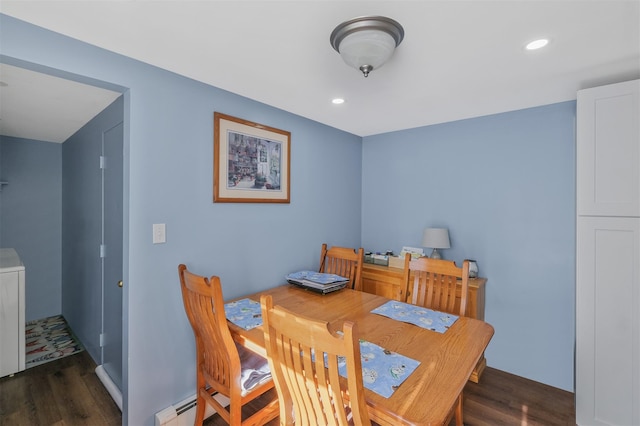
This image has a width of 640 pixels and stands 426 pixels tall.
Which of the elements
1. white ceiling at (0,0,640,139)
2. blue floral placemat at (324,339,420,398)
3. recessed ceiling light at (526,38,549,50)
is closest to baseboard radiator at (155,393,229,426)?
blue floral placemat at (324,339,420,398)

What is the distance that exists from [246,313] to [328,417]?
95cm

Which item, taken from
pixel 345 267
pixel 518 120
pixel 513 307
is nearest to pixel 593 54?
pixel 518 120

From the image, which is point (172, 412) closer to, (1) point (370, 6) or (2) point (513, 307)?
(1) point (370, 6)

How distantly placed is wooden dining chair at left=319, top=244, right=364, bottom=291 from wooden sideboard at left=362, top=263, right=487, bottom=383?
1.25 ft

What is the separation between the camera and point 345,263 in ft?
8.64

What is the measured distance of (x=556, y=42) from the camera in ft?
4.90

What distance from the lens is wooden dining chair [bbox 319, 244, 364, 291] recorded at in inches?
97.3

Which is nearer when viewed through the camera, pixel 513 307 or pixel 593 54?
pixel 593 54

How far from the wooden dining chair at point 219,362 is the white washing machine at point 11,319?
1.97m

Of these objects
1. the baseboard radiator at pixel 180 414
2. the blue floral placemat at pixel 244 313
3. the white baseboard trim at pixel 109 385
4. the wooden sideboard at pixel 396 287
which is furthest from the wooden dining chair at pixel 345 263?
the white baseboard trim at pixel 109 385

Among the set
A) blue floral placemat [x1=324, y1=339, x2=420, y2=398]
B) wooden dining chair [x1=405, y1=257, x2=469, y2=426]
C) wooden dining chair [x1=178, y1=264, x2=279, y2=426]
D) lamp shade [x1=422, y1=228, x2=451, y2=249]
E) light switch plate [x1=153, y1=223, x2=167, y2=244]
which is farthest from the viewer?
lamp shade [x1=422, y1=228, x2=451, y2=249]

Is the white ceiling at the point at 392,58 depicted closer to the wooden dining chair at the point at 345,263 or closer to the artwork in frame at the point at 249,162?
the artwork in frame at the point at 249,162

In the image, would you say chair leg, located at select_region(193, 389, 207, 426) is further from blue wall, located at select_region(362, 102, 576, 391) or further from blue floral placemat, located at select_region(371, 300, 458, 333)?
blue wall, located at select_region(362, 102, 576, 391)

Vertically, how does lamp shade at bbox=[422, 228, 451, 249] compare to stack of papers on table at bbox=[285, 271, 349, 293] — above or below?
above
